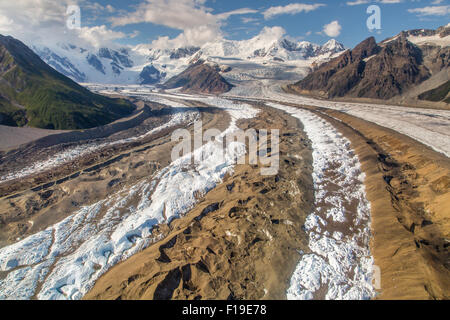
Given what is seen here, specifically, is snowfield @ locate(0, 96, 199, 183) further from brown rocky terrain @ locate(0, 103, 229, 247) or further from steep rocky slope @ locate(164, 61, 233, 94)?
steep rocky slope @ locate(164, 61, 233, 94)

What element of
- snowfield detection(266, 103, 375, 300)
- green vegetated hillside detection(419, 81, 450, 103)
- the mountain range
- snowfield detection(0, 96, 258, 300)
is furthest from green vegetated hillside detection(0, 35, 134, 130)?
green vegetated hillside detection(419, 81, 450, 103)

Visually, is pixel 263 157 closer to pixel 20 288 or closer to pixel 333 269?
pixel 333 269

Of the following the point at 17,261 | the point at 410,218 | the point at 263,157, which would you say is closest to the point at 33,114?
the point at 17,261

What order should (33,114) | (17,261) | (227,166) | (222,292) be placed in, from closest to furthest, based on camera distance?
(222,292) < (17,261) < (227,166) < (33,114)

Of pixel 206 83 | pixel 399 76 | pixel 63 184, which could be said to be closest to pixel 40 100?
pixel 63 184

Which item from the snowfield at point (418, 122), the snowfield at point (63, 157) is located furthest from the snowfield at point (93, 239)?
the snowfield at point (418, 122)
